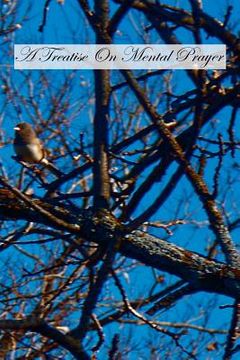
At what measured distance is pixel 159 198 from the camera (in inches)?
90.7

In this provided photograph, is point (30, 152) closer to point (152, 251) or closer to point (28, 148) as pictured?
point (28, 148)

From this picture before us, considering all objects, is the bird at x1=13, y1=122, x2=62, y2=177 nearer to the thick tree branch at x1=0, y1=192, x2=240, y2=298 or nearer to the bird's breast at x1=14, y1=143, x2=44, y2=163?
the bird's breast at x1=14, y1=143, x2=44, y2=163

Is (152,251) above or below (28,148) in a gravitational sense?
below

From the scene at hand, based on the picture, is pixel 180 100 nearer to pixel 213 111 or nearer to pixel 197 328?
pixel 213 111

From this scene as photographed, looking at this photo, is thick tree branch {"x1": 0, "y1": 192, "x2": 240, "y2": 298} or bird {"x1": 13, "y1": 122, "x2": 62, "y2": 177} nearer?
thick tree branch {"x1": 0, "y1": 192, "x2": 240, "y2": 298}

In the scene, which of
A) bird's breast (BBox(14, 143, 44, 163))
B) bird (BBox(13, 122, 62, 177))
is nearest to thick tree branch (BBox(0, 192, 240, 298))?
bird (BBox(13, 122, 62, 177))

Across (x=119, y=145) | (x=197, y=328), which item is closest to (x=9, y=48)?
(x=197, y=328)

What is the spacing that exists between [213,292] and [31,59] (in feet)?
5.33

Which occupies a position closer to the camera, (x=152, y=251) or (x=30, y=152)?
(x=152, y=251)

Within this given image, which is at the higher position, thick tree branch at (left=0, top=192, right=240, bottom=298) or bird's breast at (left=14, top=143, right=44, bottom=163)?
bird's breast at (left=14, top=143, right=44, bottom=163)

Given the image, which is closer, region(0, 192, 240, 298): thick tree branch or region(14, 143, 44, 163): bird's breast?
region(0, 192, 240, 298): thick tree branch

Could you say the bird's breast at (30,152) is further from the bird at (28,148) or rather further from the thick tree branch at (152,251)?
the thick tree branch at (152,251)

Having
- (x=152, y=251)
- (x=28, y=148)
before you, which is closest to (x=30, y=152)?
(x=28, y=148)

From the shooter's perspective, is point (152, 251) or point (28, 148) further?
point (28, 148)
